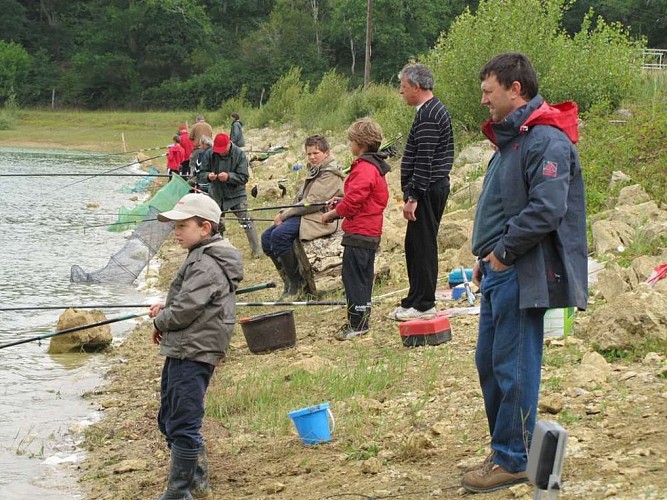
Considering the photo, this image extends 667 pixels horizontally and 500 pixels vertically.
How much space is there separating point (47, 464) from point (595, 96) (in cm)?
1223

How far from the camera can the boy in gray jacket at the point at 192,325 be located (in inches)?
200

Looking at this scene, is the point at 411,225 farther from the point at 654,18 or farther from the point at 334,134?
the point at 654,18

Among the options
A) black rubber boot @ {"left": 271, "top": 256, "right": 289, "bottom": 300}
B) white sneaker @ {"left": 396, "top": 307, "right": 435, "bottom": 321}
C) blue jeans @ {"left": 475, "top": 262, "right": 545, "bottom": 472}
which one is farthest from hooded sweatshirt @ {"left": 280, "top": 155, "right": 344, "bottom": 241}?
blue jeans @ {"left": 475, "top": 262, "right": 545, "bottom": 472}

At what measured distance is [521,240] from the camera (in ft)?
13.7

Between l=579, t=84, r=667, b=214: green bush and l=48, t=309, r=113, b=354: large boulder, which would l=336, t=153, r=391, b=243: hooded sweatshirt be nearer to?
l=48, t=309, r=113, b=354: large boulder

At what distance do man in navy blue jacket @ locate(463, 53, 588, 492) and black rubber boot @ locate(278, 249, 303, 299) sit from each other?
5396 mm

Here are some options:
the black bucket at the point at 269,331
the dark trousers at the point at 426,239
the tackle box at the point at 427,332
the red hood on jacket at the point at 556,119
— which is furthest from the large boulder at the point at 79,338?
the red hood on jacket at the point at 556,119

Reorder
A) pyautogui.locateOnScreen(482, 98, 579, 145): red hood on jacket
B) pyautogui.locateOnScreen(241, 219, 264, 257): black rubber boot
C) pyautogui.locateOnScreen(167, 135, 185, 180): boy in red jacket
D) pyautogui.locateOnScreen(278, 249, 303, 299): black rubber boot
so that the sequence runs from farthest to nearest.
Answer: pyautogui.locateOnScreen(167, 135, 185, 180): boy in red jacket
pyautogui.locateOnScreen(241, 219, 264, 257): black rubber boot
pyautogui.locateOnScreen(278, 249, 303, 299): black rubber boot
pyautogui.locateOnScreen(482, 98, 579, 145): red hood on jacket

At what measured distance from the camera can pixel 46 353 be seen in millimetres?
9492

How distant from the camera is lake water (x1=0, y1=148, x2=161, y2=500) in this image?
21.4 feet

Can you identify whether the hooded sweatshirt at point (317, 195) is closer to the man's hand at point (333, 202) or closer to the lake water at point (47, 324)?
the man's hand at point (333, 202)

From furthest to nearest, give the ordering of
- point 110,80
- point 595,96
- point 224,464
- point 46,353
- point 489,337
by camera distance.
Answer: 1. point 110,80
2. point 595,96
3. point 46,353
4. point 224,464
5. point 489,337

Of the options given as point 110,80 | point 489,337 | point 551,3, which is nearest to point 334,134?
point 551,3

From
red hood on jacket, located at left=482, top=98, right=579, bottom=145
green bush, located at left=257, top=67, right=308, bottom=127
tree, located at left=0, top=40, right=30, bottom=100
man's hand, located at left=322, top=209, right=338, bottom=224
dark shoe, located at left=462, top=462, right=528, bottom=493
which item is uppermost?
red hood on jacket, located at left=482, top=98, right=579, bottom=145
